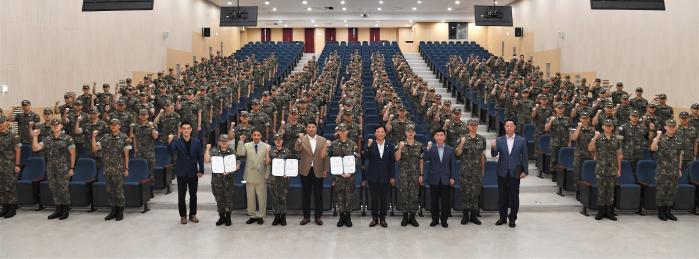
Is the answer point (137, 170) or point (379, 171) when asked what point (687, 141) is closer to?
point (379, 171)

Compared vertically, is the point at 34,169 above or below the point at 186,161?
below

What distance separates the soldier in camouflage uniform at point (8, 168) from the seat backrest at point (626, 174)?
9013 mm

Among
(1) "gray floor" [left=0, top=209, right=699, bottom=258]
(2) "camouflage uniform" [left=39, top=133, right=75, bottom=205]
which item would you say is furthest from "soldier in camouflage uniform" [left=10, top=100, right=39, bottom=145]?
(1) "gray floor" [left=0, top=209, right=699, bottom=258]

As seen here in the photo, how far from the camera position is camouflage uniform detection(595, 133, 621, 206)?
7437 millimetres

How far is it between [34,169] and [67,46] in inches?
235

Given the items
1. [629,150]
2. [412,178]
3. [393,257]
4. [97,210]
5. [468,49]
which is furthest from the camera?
[468,49]

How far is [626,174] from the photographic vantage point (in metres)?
8.00

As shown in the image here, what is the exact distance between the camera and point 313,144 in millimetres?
7266

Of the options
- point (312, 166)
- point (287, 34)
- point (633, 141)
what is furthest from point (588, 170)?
point (287, 34)

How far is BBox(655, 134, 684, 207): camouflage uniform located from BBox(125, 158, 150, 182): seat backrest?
24.7ft

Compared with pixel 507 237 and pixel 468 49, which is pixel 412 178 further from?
pixel 468 49

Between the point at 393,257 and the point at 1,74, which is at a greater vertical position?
the point at 1,74

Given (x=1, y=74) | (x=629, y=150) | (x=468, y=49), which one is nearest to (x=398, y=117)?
(x=629, y=150)

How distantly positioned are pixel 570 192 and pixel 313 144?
452 cm
